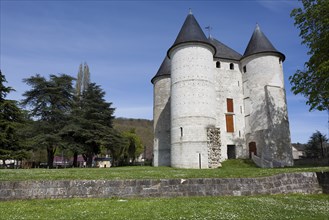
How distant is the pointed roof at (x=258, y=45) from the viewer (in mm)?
30219

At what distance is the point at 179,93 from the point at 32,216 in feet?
65.8

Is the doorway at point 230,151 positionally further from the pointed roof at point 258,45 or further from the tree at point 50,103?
the tree at point 50,103

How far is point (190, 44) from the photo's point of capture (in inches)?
1005

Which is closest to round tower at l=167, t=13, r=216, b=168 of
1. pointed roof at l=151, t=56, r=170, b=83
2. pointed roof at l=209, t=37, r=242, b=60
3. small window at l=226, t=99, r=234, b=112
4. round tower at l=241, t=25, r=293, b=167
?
pointed roof at l=209, t=37, r=242, b=60

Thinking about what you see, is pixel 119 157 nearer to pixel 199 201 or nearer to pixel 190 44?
pixel 190 44

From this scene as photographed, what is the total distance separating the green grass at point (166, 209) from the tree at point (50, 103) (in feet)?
73.5

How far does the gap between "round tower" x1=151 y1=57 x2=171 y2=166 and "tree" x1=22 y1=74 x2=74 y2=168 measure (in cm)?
1158

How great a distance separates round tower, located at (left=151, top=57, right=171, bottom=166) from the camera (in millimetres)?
32719

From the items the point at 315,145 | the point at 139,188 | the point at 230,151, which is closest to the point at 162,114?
the point at 230,151

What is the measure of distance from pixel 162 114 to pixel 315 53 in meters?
20.3

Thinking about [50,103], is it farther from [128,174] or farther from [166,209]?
[166,209]

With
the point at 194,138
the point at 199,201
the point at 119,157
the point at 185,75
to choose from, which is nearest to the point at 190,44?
the point at 185,75

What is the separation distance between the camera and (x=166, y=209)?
7.09 metres

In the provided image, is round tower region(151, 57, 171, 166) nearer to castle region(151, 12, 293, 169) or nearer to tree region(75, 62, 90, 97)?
castle region(151, 12, 293, 169)
